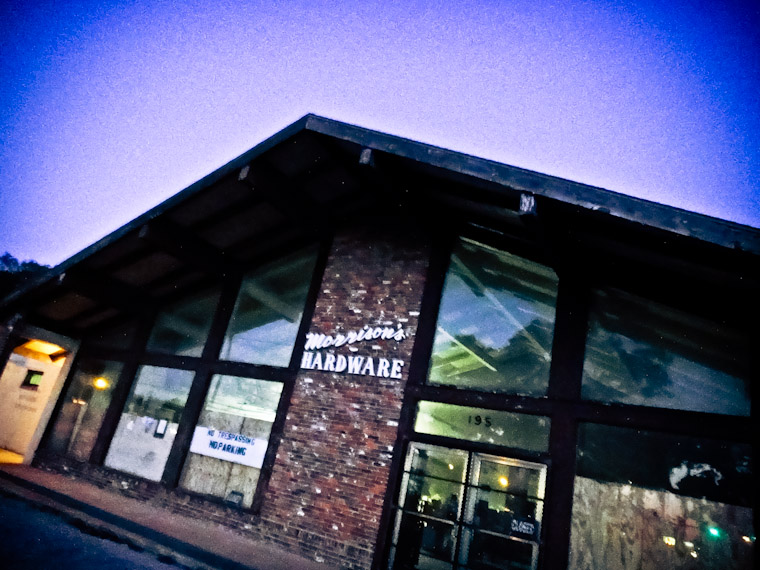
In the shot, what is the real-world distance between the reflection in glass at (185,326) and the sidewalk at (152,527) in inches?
109

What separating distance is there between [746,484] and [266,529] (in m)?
5.99

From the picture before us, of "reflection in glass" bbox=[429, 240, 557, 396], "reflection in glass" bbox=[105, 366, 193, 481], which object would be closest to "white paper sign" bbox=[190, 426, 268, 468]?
"reflection in glass" bbox=[105, 366, 193, 481]

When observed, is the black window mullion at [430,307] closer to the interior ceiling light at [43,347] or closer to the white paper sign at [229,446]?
the white paper sign at [229,446]

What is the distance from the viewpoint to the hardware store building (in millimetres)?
4543

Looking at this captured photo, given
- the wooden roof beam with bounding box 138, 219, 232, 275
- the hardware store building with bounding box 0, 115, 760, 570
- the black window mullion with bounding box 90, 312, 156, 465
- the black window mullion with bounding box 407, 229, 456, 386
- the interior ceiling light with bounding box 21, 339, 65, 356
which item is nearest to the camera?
the hardware store building with bounding box 0, 115, 760, 570

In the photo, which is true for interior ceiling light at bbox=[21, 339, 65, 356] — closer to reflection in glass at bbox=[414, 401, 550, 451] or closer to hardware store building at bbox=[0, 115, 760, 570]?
hardware store building at bbox=[0, 115, 760, 570]

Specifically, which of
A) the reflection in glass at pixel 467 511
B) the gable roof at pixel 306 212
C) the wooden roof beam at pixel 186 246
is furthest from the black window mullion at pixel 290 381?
the reflection in glass at pixel 467 511

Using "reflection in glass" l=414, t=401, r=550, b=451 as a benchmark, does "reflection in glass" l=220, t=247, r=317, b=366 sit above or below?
above

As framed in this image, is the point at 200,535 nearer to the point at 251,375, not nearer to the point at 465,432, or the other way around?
the point at 251,375

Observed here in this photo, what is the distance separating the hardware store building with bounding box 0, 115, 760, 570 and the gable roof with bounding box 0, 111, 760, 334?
0.12 ft

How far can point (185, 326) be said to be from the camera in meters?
8.86

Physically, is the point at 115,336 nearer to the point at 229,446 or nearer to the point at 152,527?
the point at 229,446

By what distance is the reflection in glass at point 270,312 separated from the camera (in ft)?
25.2

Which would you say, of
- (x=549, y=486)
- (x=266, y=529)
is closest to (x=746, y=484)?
(x=549, y=486)
